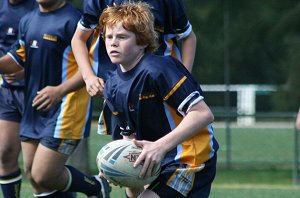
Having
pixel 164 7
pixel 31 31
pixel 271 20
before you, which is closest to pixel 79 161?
pixel 31 31

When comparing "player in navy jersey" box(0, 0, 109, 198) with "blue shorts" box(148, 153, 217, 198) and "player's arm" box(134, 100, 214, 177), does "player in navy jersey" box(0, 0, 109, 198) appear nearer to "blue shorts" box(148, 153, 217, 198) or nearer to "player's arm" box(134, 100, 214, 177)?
"blue shorts" box(148, 153, 217, 198)

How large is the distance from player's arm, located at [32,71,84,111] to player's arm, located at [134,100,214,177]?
6.13ft

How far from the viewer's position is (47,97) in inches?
250

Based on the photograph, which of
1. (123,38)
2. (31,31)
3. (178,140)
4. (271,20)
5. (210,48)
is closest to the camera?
(178,140)

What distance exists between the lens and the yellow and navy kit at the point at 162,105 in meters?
4.68

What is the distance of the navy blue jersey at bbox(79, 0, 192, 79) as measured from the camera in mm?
5590

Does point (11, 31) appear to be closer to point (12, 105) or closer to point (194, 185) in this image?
point (12, 105)

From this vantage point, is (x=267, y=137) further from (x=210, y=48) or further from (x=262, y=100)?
(x=262, y=100)

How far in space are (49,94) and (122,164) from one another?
6.24ft

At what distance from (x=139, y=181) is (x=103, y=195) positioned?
2.52 meters

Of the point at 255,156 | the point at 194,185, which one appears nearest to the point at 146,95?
the point at 194,185

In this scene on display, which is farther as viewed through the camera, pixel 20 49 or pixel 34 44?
pixel 20 49

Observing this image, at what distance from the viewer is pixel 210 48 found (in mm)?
15570

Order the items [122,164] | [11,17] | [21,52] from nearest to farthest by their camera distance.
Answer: [122,164]
[21,52]
[11,17]
